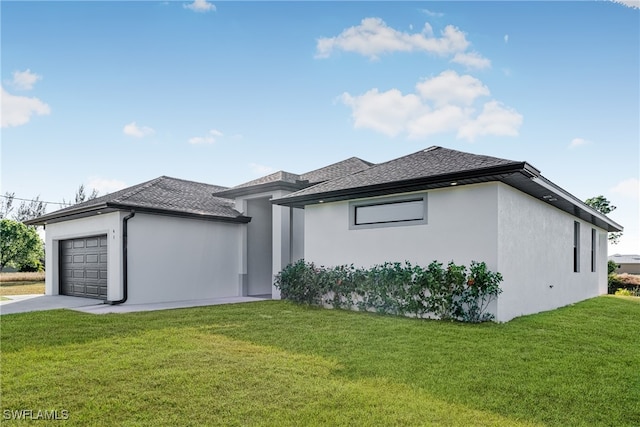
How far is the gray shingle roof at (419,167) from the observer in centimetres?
865

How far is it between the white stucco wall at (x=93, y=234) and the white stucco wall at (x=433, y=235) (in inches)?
233

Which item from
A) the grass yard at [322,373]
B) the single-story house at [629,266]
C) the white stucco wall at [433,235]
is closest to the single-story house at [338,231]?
the white stucco wall at [433,235]

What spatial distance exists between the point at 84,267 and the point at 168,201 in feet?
12.3

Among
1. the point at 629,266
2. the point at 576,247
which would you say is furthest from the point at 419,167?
the point at 629,266

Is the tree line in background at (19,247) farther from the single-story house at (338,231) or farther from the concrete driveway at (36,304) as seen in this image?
the concrete driveway at (36,304)

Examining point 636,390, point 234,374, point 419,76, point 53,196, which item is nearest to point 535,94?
point 419,76

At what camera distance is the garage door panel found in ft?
41.4

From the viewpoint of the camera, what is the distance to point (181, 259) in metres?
12.9

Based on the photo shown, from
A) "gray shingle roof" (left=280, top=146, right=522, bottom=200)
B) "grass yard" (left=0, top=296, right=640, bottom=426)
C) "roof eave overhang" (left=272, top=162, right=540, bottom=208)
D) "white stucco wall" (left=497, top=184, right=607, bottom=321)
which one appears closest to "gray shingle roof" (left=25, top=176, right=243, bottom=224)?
"roof eave overhang" (left=272, top=162, right=540, bottom=208)

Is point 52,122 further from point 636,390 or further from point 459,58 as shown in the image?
point 636,390

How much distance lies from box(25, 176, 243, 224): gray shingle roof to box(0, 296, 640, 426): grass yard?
4688 millimetres

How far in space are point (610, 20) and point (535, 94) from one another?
232 cm

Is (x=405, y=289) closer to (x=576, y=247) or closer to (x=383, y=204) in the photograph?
(x=383, y=204)

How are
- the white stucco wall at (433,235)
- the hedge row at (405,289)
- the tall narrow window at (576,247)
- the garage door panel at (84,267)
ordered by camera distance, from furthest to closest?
the tall narrow window at (576,247), the garage door panel at (84,267), the white stucco wall at (433,235), the hedge row at (405,289)
